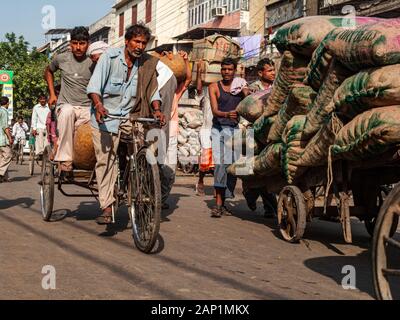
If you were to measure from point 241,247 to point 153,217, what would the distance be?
42.5 inches

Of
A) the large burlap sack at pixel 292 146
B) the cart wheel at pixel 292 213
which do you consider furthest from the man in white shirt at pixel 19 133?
the large burlap sack at pixel 292 146

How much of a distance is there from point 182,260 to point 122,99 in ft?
6.42

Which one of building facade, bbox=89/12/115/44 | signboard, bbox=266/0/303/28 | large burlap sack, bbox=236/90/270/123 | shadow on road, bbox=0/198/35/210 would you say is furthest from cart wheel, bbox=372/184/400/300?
building facade, bbox=89/12/115/44

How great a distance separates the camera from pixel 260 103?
775 cm

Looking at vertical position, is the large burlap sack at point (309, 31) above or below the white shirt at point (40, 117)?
above

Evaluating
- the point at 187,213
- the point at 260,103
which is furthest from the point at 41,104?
the point at 260,103

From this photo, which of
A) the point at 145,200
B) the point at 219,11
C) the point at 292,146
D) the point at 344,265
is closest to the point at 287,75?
the point at 292,146

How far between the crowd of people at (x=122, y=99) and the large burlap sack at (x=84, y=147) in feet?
0.22

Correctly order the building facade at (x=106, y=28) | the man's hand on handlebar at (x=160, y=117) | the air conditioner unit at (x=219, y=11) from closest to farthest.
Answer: the man's hand on handlebar at (x=160, y=117) < the air conditioner unit at (x=219, y=11) < the building facade at (x=106, y=28)

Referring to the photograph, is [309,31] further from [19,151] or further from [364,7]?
[19,151]

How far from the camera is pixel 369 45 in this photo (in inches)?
197

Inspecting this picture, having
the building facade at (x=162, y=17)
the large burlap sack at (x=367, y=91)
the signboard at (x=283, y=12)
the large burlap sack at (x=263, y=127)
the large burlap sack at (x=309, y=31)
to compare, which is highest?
the building facade at (x=162, y=17)

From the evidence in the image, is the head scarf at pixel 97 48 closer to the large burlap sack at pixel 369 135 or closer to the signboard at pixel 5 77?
the large burlap sack at pixel 369 135

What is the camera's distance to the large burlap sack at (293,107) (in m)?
6.31
